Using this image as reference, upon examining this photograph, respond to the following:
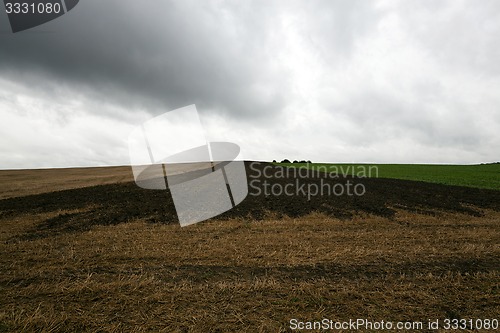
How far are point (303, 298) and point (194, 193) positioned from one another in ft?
52.8

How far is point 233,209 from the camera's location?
16.1 meters

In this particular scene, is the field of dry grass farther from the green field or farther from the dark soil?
the green field

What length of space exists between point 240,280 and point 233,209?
10.3 metres

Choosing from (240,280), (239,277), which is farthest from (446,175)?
(240,280)

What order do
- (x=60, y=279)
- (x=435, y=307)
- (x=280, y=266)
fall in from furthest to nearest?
(x=280, y=266) < (x=60, y=279) < (x=435, y=307)

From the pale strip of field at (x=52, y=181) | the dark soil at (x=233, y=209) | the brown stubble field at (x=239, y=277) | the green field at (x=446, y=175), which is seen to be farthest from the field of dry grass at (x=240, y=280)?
the green field at (x=446, y=175)

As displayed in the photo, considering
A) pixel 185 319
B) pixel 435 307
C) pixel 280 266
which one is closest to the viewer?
pixel 185 319

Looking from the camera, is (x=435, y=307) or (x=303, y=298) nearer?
(x=435, y=307)

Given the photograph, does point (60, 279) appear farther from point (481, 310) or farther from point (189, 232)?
point (481, 310)

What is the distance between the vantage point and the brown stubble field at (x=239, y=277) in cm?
445

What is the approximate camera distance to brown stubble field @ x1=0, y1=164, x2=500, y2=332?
4.45 meters

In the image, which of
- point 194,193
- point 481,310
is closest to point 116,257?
point 481,310

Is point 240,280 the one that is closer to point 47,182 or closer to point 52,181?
point 47,182

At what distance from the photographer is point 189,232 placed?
1083 cm
